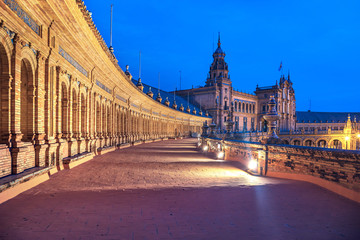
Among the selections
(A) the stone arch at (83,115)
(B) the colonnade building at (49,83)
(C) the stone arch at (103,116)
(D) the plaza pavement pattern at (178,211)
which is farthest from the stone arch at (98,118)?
(D) the plaza pavement pattern at (178,211)

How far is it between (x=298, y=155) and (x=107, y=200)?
5.74 m

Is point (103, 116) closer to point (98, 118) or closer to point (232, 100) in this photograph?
point (98, 118)

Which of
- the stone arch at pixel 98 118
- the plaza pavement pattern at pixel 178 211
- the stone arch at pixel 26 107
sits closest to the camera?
the plaza pavement pattern at pixel 178 211

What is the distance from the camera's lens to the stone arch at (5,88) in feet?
24.6

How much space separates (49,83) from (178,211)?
24.0 feet

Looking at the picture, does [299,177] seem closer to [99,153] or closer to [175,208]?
[175,208]

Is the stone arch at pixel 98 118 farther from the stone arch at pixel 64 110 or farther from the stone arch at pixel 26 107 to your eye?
the stone arch at pixel 26 107

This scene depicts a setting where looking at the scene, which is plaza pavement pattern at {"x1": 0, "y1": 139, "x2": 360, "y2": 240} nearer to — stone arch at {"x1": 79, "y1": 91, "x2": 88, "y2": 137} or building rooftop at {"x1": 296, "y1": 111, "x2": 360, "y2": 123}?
stone arch at {"x1": 79, "y1": 91, "x2": 88, "y2": 137}

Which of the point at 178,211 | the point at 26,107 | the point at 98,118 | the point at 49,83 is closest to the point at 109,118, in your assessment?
the point at 98,118

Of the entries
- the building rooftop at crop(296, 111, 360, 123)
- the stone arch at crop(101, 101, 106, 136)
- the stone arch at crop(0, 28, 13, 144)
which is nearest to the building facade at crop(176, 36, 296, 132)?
the building rooftop at crop(296, 111, 360, 123)

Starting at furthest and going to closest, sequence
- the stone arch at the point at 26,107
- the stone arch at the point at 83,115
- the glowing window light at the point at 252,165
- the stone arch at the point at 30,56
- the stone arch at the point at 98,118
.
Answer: the stone arch at the point at 98,118
the stone arch at the point at 83,115
the glowing window light at the point at 252,165
the stone arch at the point at 26,107
the stone arch at the point at 30,56

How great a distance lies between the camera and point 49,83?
10383 mm

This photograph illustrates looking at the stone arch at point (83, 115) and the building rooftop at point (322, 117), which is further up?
the building rooftop at point (322, 117)

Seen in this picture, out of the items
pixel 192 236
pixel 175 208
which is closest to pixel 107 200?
pixel 175 208
